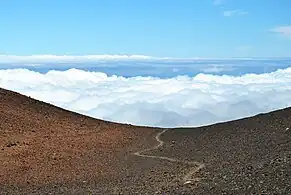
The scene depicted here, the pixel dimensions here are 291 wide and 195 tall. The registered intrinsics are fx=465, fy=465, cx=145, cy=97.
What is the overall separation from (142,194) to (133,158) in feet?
30.6

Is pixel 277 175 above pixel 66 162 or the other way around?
above

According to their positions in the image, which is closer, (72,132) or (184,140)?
(184,140)

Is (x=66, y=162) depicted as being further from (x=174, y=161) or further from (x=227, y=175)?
(x=227, y=175)

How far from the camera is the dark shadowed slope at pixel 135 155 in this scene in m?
14.2

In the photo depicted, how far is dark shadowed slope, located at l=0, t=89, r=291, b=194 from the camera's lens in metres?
14.2

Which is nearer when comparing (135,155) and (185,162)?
(185,162)

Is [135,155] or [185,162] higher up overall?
[185,162]

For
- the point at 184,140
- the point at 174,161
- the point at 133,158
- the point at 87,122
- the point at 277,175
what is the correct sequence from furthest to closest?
the point at 87,122
the point at 184,140
the point at 133,158
the point at 174,161
the point at 277,175

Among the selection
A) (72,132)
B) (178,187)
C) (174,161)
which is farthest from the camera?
(72,132)

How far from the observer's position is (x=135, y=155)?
23.5 metres

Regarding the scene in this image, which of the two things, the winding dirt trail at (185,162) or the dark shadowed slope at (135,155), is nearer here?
the dark shadowed slope at (135,155)

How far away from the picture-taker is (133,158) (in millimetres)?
22719

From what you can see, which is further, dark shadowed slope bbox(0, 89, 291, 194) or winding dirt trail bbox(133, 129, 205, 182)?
winding dirt trail bbox(133, 129, 205, 182)

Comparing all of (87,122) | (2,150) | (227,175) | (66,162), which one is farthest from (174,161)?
(87,122)
